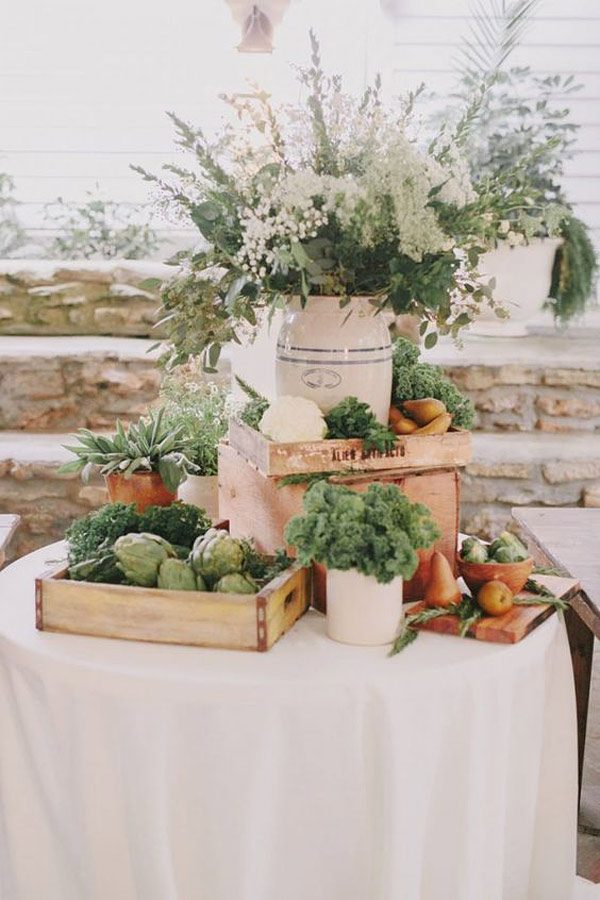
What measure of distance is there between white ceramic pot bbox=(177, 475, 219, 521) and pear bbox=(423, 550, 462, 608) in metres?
0.68

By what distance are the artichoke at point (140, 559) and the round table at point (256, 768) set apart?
0.11m

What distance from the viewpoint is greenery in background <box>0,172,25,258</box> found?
4.86 meters

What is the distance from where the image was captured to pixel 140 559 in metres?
1.83

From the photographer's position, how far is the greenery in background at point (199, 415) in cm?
248

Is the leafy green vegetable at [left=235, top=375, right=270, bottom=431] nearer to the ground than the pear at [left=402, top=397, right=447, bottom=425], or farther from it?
nearer to the ground

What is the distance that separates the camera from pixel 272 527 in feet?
6.67

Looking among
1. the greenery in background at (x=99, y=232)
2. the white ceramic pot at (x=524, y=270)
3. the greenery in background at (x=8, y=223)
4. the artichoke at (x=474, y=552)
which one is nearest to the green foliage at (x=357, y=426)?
the artichoke at (x=474, y=552)

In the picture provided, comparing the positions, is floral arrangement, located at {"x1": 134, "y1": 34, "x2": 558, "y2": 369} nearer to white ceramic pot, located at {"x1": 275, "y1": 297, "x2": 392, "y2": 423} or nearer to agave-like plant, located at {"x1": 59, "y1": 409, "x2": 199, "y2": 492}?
white ceramic pot, located at {"x1": 275, "y1": 297, "x2": 392, "y2": 423}

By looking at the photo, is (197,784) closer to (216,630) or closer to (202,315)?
(216,630)

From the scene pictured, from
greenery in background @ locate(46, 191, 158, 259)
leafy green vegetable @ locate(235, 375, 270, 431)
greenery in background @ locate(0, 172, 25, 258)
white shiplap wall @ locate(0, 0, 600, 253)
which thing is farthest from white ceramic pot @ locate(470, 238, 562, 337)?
leafy green vegetable @ locate(235, 375, 270, 431)

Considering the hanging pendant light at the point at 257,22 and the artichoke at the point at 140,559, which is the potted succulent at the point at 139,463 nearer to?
the artichoke at the point at 140,559

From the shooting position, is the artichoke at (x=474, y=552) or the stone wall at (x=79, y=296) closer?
the artichoke at (x=474, y=552)

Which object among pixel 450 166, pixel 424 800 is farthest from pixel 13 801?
pixel 450 166

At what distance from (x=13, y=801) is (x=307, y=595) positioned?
581 mm
